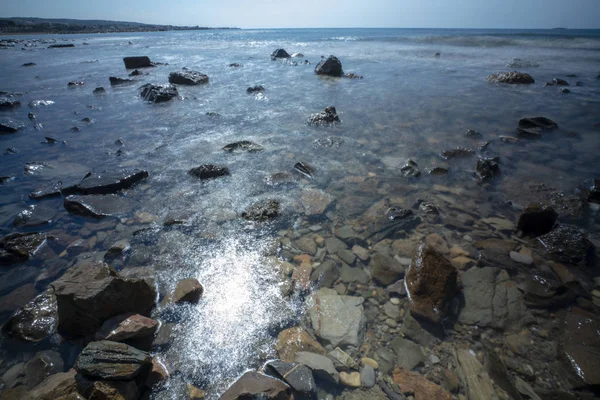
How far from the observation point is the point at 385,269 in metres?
3.19

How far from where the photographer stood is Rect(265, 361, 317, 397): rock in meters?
2.06

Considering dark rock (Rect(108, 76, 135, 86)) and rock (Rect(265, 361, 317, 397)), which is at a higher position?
dark rock (Rect(108, 76, 135, 86))

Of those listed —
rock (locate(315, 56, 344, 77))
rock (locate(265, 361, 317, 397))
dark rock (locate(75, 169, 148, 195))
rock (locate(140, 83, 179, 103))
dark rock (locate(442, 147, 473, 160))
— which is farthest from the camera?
rock (locate(315, 56, 344, 77))

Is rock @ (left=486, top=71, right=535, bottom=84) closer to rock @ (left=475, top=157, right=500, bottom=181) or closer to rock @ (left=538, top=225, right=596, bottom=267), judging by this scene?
rock @ (left=475, top=157, right=500, bottom=181)

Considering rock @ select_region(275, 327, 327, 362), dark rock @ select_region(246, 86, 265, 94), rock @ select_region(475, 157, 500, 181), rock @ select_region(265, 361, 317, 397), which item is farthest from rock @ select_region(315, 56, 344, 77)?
rock @ select_region(265, 361, 317, 397)

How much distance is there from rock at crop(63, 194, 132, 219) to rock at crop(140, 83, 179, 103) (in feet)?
22.7

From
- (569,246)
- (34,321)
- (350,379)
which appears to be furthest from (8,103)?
(569,246)

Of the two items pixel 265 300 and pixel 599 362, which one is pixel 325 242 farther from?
pixel 599 362

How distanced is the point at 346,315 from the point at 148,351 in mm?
1807

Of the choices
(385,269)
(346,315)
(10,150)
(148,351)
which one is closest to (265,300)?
(346,315)

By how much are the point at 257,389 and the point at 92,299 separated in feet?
5.18

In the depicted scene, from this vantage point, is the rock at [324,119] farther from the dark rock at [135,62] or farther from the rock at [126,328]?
the dark rock at [135,62]

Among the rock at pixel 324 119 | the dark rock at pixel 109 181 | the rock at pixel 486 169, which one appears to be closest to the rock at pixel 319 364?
the dark rock at pixel 109 181

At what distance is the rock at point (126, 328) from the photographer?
2.26 metres
